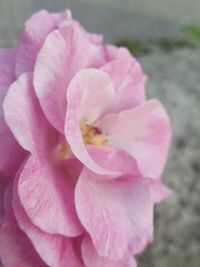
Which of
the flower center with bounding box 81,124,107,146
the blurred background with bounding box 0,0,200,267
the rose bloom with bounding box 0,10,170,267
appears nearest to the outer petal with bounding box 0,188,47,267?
the rose bloom with bounding box 0,10,170,267

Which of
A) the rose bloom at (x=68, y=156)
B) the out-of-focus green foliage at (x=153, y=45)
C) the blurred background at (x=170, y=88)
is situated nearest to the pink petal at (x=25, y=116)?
the rose bloom at (x=68, y=156)

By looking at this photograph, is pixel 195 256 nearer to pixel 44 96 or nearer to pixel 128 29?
pixel 44 96

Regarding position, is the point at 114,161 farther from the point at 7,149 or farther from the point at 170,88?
the point at 170,88

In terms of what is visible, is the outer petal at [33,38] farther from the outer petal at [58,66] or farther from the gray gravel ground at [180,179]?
the gray gravel ground at [180,179]

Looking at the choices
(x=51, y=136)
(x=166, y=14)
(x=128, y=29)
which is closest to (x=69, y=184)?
(x=51, y=136)

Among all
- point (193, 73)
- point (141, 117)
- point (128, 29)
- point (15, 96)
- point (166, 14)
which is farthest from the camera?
point (166, 14)

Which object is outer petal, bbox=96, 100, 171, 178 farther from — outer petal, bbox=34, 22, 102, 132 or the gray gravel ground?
the gray gravel ground
